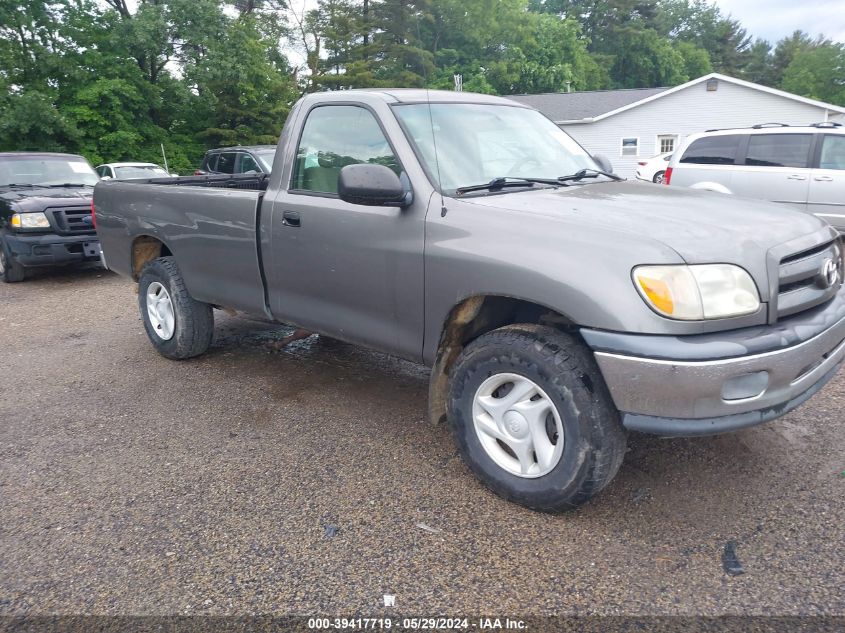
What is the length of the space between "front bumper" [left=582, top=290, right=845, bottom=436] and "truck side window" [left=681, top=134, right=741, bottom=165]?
8.33 m

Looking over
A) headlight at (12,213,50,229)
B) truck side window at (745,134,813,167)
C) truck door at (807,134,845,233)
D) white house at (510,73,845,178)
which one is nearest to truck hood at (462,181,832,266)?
truck door at (807,134,845,233)

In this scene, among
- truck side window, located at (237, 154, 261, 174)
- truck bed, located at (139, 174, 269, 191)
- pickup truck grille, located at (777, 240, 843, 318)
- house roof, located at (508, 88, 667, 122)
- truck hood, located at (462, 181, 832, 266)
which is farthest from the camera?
house roof, located at (508, 88, 667, 122)

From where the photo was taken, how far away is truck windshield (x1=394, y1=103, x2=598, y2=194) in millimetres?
3396

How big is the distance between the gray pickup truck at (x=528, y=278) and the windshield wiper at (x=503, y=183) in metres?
0.01

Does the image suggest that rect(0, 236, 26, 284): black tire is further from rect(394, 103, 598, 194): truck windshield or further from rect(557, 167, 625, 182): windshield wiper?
rect(557, 167, 625, 182): windshield wiper

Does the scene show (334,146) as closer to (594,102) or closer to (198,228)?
(198,228)

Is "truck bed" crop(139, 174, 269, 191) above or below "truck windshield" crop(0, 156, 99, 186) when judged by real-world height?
above

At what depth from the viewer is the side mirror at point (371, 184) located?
10.2ft

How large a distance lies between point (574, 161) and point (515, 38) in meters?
47.8

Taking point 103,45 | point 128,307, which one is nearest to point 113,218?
point 128,307

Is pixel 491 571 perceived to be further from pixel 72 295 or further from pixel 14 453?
pixel 72 295

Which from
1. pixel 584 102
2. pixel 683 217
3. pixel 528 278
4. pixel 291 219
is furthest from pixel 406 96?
pixel 584 102

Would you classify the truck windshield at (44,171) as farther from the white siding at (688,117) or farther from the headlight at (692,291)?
the white siding at (688,117)

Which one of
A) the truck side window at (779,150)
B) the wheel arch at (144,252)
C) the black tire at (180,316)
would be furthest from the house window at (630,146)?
the black tire at (180,316)
